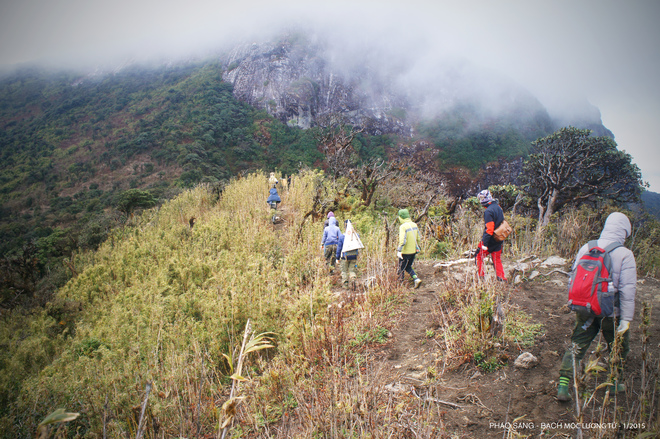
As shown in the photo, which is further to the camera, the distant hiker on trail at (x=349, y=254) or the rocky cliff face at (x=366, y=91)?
the rocky cliff face at (x=366, y=91)

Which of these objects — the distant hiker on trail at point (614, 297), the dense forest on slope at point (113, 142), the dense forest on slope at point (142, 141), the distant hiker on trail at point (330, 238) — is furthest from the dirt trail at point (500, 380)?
the dense forest on slope at point (113, 142)

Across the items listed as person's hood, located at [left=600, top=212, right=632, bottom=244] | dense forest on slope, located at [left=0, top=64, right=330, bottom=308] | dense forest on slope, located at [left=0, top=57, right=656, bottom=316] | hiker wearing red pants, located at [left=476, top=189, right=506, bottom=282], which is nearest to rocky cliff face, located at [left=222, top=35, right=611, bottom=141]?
dense forest on slope, located at [left=0, top=57, right=656, bottom=316]

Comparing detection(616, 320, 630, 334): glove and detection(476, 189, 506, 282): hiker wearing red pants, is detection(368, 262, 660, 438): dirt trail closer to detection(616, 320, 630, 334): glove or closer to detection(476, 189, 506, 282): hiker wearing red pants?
detection(616, 320, 630, 334): glove

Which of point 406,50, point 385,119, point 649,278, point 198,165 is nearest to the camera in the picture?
point 649,278

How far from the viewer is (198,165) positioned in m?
33.8

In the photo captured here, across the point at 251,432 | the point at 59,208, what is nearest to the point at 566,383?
the point at 251,432

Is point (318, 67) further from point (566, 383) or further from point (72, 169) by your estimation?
→ point (566, 383)

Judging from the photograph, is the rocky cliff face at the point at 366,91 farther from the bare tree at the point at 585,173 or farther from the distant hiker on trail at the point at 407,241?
the distant hiker on trail at the point at 407,241

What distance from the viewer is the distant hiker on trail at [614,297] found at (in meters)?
2.26

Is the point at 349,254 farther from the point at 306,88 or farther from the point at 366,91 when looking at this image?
the point at 366,91

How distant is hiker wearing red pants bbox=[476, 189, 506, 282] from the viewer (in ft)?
14.5

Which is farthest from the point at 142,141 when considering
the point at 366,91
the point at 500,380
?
the point at 366,91

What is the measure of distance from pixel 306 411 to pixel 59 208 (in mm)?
37969

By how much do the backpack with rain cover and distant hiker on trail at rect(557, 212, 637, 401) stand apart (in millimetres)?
10
